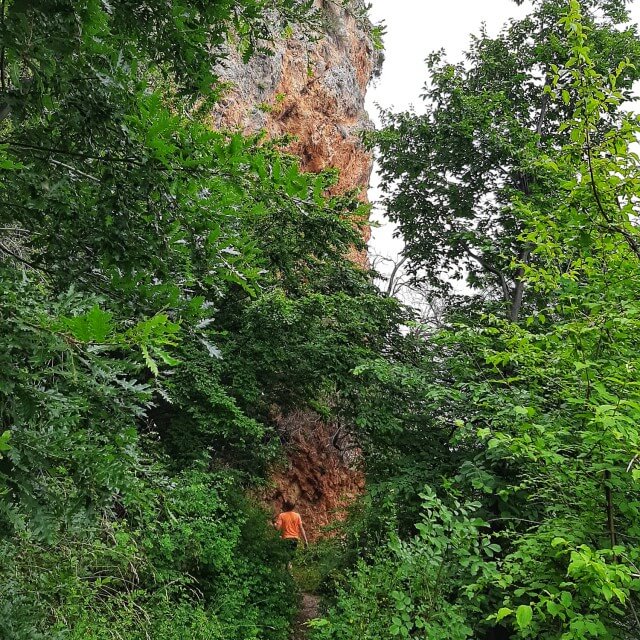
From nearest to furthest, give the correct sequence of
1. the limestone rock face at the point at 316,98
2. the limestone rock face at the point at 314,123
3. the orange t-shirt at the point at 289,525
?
the orange t-shirt at the point at 289,525
the limestone rock face at the point at 314,123
the limestone rock face at the point at 316,98

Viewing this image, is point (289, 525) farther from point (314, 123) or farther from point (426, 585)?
point (314, 123)

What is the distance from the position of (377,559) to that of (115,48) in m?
3.76

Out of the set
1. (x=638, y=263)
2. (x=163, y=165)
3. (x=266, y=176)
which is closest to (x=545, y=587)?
(x=638, y=263)

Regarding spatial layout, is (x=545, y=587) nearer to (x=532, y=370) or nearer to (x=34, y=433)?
(x=532, y=370)

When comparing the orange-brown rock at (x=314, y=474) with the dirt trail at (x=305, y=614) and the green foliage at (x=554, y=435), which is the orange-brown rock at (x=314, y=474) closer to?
the dirt trail at (x=305, y=614)

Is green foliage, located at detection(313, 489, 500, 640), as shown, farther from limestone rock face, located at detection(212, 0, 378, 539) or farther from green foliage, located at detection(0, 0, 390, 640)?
limestone rock face, located at detection(212, 0, 378, 539)

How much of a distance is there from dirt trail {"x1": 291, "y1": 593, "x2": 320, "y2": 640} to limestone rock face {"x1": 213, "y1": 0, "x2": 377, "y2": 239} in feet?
29.1

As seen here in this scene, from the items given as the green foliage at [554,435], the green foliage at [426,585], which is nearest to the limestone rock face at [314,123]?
the green foliage at [554,435]

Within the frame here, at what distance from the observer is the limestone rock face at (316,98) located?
43.7ft

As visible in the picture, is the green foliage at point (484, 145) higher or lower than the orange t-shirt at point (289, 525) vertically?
higher

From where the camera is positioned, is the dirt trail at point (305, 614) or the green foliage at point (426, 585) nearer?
the green foliage at point (426, 585)

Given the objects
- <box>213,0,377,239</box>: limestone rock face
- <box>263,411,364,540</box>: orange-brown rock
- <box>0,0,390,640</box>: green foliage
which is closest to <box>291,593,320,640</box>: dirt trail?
<box>0,0,390,640</box>: green foliage

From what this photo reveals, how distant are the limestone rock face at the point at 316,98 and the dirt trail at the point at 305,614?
8.86 metres

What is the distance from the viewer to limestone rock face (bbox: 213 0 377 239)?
13305 millimetres
